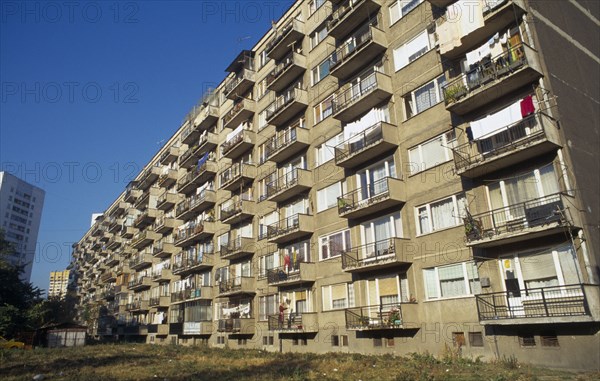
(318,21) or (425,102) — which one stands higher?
(318,21)

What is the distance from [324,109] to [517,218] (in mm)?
16745

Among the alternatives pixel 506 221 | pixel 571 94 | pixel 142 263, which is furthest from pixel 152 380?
pixel 142 263

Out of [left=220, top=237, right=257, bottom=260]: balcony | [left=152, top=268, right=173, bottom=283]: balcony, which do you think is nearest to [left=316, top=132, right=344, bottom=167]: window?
[left=220, top=237, right=257, bottom=260]: balcony

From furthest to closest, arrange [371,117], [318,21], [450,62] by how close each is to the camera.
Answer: [318,21] → [371,117] → [450,62]

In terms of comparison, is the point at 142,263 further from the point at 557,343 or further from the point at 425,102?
the point at 557,343

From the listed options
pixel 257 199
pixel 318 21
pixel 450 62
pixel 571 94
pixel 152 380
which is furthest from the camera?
pixel 257 199

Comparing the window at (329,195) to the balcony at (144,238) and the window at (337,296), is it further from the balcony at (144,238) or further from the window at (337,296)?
the balcony at (144,238)

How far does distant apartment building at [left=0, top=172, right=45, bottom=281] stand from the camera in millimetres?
144625

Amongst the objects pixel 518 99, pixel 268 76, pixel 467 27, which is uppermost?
pixel 268 76

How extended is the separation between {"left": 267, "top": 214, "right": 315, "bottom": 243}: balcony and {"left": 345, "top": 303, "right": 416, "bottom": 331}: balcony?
7.20 metres

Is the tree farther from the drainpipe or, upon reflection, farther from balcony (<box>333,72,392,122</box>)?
the drainpipe

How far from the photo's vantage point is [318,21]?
3419 centimetres

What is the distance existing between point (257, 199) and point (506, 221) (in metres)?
22.7

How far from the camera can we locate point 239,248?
36.5 meters
